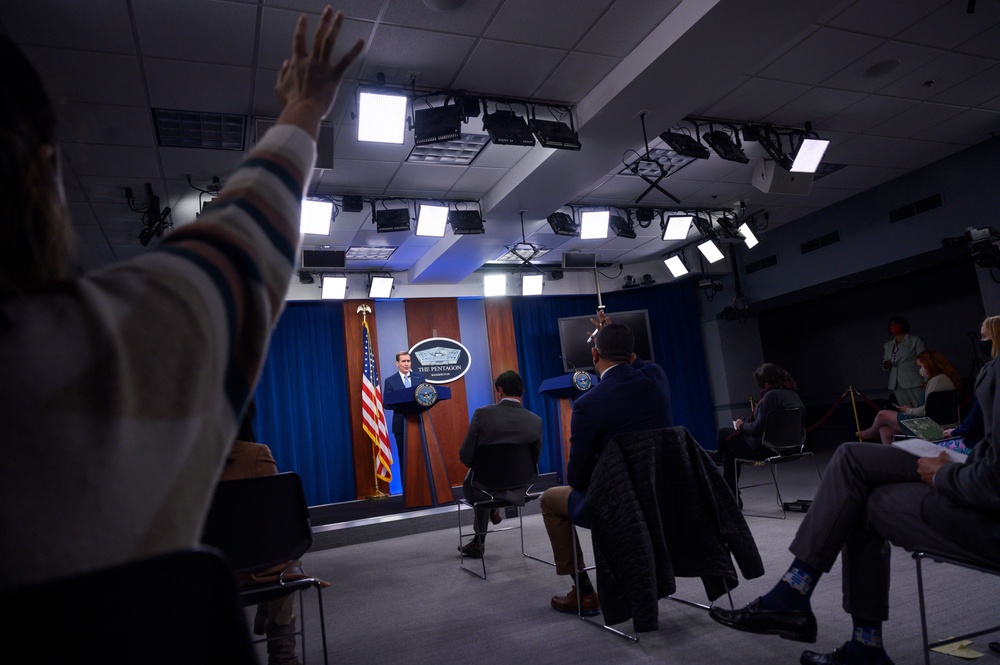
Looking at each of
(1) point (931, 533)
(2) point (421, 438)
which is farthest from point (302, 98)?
(2) point (421, 438)

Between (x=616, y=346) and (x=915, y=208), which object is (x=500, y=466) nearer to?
(x=616, y=346)

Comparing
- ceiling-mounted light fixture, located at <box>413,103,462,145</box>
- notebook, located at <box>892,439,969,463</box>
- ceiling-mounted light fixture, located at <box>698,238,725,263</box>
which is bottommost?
notebook, located at <box>892,439,969,463</box>

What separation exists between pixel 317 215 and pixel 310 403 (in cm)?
371

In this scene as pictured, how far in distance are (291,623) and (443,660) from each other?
651 mm

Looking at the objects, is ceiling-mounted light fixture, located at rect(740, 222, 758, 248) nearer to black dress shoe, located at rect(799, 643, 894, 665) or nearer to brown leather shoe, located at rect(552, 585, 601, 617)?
brown leather shoe, located at rect(552, 585, 601, 617)

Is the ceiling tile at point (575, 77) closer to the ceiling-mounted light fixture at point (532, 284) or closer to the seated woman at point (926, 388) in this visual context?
the seated woman at point (926, 388)

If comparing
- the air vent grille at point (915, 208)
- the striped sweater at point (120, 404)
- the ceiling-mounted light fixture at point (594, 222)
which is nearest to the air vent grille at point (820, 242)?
the air vent grille at point (915, 208)

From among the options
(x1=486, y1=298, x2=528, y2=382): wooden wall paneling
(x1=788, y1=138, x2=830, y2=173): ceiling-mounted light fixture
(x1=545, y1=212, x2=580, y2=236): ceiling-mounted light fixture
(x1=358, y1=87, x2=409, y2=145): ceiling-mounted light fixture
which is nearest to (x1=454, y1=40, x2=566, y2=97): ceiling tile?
(x1=358, y1=87, x2=409, y2=145): ceiling-mounted light fixture

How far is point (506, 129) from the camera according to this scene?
15.2 feet

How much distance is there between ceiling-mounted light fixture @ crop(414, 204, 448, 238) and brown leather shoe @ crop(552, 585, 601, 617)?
4296 millimetres

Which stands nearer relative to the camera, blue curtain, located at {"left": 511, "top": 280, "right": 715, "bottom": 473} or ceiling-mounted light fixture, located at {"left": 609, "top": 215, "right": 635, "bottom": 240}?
ceiling-mounted light fixture, located at {"left": 609, "top": 215, "right": 635, "bottom": 240}

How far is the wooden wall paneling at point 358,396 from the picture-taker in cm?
895

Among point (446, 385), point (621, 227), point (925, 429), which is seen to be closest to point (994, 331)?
point (925, 429)

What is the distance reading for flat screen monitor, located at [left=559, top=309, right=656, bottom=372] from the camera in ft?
32.2
